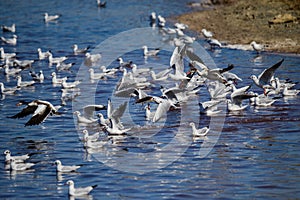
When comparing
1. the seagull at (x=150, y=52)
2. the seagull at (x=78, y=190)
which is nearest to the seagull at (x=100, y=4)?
the seagull at (x=150, y=52)

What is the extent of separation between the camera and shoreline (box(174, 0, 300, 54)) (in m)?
26.0

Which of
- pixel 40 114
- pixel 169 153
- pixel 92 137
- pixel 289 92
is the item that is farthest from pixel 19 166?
pixel 289 92

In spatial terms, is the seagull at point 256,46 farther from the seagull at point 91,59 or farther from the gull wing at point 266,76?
the gull wing at point 266,76

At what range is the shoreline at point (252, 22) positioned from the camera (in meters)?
26.0

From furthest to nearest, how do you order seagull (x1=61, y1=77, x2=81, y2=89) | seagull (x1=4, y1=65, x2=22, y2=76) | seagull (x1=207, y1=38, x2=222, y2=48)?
1. seagull (x1=207, y1=38, x2=222, y2=48)
2. seagull (x1=4, y1=65, x2=22, y2=76)
3. seagull (x1=61, y1=77, x2=81, y2=89)

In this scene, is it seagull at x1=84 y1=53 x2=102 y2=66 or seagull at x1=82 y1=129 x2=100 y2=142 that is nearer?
seagull at x1=82 y1=129 x2=100 y2=142

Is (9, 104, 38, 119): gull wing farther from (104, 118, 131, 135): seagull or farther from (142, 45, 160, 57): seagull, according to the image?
(142, 45, 160, 57): seagull

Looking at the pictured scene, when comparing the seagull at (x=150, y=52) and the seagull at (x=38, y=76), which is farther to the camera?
the seagull at (x=150, y=52)

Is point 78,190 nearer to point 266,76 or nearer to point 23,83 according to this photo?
point 266,76

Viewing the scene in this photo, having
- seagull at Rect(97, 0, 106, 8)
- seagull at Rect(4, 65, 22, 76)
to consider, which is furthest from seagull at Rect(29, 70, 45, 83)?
seagull at Rect(97, 0, 106, 8)

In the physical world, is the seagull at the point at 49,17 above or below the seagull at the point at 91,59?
above

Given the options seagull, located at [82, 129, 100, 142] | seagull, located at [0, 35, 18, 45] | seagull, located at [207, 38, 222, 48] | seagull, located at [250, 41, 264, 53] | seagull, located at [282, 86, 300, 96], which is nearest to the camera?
seagull, located at [82, 129, 100, 142]

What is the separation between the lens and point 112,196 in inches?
504

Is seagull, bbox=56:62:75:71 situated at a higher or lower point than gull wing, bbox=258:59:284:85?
lower
